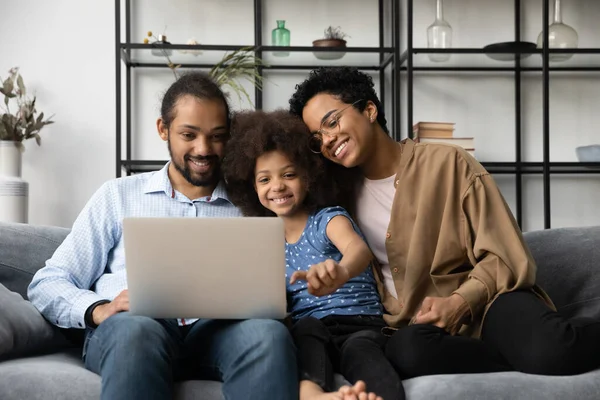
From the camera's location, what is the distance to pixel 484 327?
1789 mm

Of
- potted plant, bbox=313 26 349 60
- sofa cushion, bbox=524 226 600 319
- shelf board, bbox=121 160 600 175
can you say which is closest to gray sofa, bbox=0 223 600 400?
sofa cushion, bbox=524 226 600 319

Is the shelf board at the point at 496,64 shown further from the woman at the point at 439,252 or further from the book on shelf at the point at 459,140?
the woman at the point at 439,252

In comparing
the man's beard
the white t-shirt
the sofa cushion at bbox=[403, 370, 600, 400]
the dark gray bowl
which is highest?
the dark gray bowl

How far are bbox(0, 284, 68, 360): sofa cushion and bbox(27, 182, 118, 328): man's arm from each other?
37 mm

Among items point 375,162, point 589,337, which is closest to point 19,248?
point 375,162

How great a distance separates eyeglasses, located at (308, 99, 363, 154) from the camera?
81.9 inches

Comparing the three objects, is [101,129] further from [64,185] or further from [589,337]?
[589,337]

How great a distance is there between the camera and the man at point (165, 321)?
1.51 m

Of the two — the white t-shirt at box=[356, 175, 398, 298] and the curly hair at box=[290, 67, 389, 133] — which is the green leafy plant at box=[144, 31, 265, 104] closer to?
the curly hair at box=[290, 67, 389, 133]

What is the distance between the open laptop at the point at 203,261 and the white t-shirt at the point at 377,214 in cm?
59

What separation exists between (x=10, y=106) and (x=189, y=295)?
2.94 meters

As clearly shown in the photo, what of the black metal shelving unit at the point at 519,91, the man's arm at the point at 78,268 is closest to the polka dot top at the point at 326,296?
the man's arm at the point at 78,268

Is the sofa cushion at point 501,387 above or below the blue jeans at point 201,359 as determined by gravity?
below

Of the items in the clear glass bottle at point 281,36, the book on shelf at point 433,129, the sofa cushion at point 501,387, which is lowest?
the sofa cushion at point 501,387
